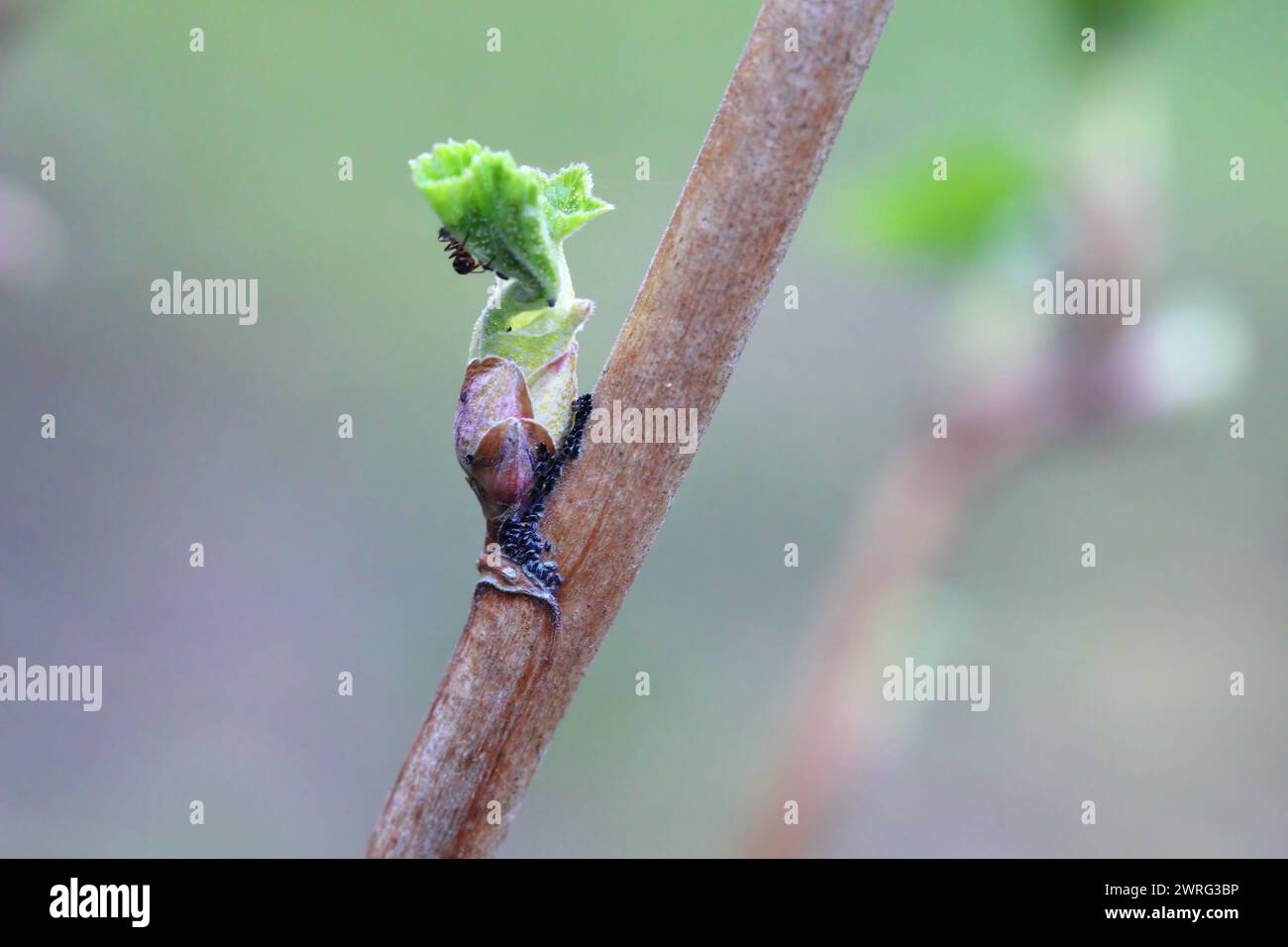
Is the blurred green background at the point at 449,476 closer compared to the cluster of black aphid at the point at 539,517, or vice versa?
the cluster of black aphid at the point at 539,517

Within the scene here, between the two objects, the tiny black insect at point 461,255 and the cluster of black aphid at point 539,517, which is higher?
the tiny black insect at point 461,255

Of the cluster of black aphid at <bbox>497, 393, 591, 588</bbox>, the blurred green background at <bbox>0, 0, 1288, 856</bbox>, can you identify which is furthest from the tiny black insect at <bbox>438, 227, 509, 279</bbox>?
the blurred green background at <bbox>0, 0, 1288, 856</bbox>

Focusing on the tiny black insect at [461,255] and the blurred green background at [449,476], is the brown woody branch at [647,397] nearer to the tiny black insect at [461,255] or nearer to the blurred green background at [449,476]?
the tiny black insect at [461,255]

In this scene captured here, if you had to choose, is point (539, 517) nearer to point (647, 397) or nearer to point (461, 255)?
point (647, 397)

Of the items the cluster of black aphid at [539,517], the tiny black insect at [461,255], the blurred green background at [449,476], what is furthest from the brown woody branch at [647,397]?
the blurred green background at [449,476]

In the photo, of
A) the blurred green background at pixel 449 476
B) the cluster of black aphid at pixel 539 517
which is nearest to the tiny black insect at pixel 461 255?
the cluster of black aphid at pixel 539 517


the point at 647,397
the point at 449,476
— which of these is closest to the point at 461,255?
the point at 647,397

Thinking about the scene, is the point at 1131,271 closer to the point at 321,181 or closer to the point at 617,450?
the point at 617,450
